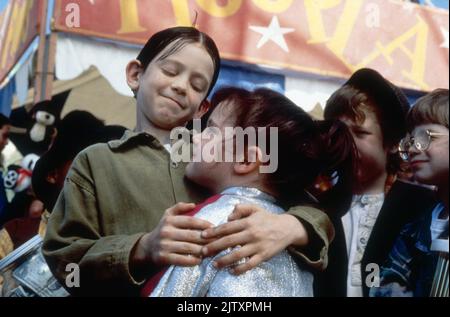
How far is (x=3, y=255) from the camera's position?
1240 mm

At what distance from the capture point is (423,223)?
1216mm

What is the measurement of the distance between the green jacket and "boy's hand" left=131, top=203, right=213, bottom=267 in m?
0.06

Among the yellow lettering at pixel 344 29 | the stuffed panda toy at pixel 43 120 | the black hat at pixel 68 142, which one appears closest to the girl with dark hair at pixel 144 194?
the black hat at pixel 68 142

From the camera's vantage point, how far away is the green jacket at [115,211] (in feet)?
3.32

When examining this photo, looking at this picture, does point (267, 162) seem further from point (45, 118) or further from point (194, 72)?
point (45, 118)

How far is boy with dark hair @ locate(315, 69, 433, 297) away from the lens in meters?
1.20

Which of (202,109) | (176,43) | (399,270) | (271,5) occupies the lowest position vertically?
(399,270)

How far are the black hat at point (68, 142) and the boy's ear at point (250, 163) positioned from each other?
311mm

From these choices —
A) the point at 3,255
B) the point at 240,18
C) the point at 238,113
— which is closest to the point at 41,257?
the point at 3,255

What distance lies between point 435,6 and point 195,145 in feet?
2.45

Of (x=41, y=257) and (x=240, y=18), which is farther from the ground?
(x=240, y=18)

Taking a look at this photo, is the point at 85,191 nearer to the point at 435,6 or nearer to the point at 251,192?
the point at 251,192

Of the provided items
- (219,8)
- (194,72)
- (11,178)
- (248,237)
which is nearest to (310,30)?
(219,8)

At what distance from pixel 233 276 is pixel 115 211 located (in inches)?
10.6
